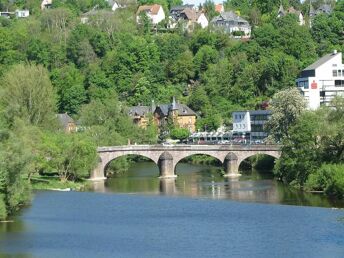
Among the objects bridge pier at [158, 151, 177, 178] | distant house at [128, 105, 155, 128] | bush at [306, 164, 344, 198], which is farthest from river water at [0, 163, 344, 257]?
distant house at [128, 105, 155, 128]

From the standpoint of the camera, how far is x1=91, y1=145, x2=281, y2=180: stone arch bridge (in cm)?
11312

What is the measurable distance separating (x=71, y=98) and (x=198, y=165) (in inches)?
1591

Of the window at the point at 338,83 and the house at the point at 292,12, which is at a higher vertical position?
the house at the point at 292,12

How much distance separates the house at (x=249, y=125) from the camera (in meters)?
139

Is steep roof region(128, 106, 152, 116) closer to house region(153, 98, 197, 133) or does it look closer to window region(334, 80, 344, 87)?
house region(153, 98, 197, 133)

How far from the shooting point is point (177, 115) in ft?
509

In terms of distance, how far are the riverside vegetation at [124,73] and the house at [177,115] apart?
2.09m

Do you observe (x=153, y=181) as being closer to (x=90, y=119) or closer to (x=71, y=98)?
(x=90, y=119)

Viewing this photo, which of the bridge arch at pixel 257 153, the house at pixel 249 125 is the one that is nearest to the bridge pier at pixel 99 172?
the bridge arch at pixel 257 153

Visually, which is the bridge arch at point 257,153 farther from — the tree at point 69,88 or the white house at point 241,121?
the tree at point 69,88

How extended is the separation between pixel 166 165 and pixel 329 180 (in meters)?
25.1

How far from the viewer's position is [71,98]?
16600 cm

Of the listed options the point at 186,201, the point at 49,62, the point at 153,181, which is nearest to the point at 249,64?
the point at 49,62

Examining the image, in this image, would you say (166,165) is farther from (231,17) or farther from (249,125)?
(231,17)
